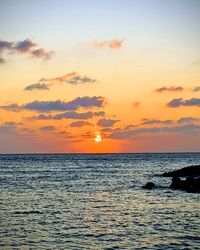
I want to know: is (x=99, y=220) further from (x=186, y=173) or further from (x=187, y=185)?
(x=186, y=173)

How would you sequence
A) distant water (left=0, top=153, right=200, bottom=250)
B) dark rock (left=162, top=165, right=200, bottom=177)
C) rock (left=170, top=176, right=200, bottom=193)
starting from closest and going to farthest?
distant water (left=0, top=153, right=200, bottom=250)
rock (left=170, top=176, right=200, bottom=193)
dark rock (left=162, top=165, right=200, bottom=177)

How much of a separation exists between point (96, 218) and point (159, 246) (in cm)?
1055

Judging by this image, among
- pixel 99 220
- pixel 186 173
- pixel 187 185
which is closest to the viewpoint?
pixel 99 220

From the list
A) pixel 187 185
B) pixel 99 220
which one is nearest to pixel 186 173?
pixel 187 185

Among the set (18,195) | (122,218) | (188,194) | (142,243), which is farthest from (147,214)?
A: (18,195)

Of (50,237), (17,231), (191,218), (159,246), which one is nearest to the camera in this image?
(159,246)

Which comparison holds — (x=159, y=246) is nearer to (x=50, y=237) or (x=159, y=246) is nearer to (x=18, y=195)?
(x=50, y=237)

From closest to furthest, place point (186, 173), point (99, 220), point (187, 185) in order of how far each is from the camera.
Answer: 1. point (99, 220)
2. point (187, 185)
3. point (186, 173)

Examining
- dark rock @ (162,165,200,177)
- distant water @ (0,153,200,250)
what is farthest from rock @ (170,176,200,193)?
dark rock @ (162,165,200,177)

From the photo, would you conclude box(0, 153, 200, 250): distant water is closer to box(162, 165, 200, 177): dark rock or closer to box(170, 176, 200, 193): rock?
box(170, 176, 200, 193): rock

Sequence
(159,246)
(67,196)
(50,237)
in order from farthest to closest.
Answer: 1. (67,196)
2. (50,237)
3. (159,246)

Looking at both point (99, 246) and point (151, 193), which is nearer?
point (99, 246)

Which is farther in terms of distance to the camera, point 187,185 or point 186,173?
point 186,173

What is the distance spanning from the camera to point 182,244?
2608cm
